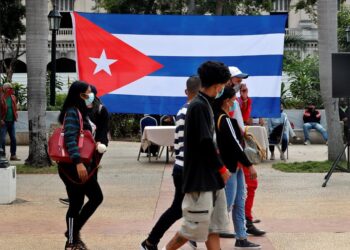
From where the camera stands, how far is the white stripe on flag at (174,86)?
13391 mm

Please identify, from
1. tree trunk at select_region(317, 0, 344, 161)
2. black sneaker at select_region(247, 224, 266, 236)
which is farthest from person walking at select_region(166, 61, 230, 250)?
tree trunk at select_region(317, 0, 344, 161)

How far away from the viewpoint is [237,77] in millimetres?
8203

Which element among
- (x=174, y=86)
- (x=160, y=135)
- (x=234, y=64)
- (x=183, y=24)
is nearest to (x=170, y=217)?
(x=174, y=86)

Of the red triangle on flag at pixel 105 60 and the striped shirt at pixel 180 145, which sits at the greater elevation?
the red triangle on flag at pixel 105 60

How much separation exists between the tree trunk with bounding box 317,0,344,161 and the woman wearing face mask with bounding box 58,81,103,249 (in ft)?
26.7

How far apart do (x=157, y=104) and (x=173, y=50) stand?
3.31 ft

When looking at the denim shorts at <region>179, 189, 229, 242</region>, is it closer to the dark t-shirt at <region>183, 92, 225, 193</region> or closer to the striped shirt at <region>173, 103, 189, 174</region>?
the dark t-shirt at <region>183, 92, 225, 193</region>

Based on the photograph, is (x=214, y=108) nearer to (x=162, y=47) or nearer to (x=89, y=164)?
(x=89, y=164)

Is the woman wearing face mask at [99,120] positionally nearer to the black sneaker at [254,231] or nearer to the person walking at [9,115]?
the black sneaker at [254,231]

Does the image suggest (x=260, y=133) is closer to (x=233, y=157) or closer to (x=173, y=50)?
(x=173, y=50)

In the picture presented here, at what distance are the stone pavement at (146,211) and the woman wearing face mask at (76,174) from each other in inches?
20.6

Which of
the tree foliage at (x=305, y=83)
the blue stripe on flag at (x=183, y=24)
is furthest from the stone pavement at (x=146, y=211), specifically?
the tree foliage at (x=305, y=83)

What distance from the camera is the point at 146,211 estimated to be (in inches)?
400

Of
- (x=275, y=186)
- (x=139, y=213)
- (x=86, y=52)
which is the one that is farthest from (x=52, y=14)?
(x=139, y=213)
